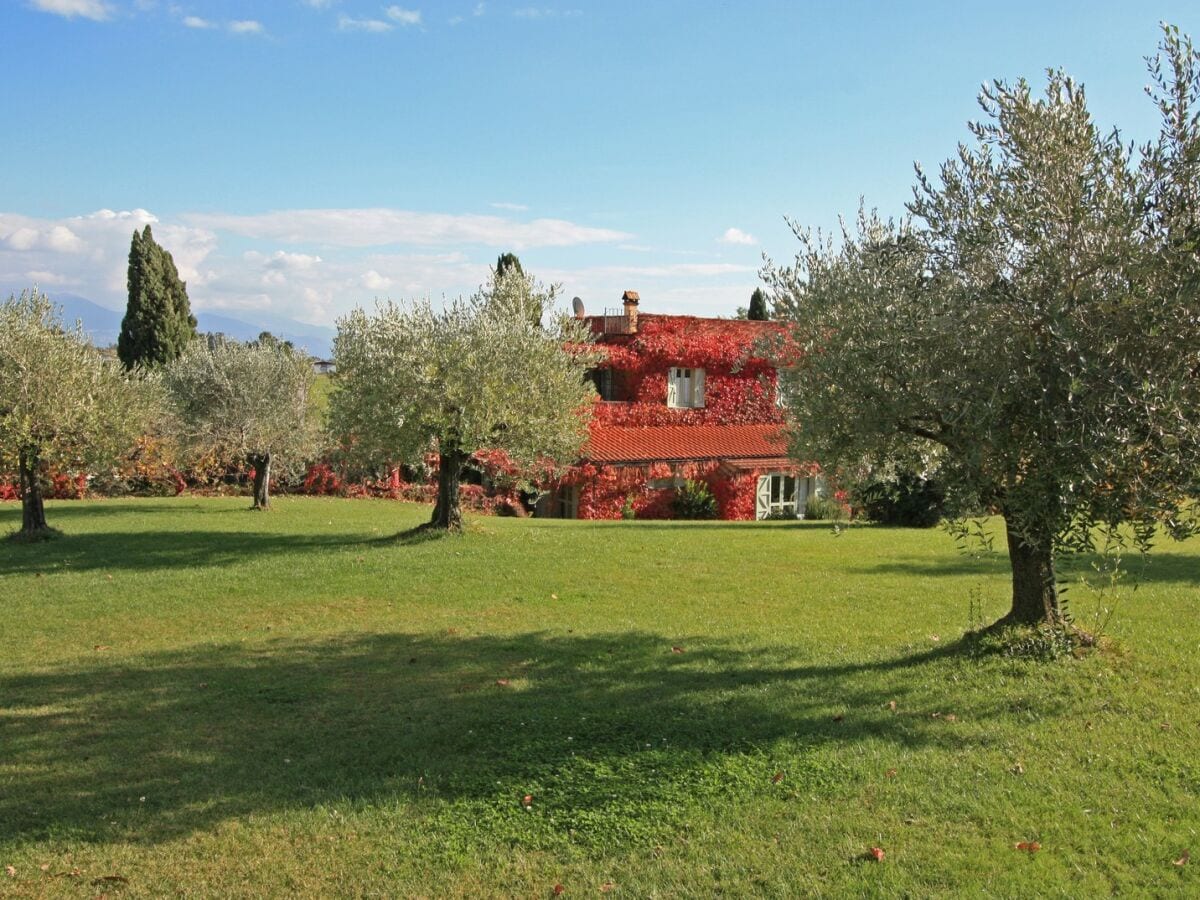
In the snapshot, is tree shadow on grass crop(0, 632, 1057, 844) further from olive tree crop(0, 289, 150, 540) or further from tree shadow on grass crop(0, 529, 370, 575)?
olive tree crop(0, 289, 150, 540)

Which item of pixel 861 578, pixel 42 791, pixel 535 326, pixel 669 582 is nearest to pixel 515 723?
pixel 42 791

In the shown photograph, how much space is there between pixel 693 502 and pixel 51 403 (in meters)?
20.0

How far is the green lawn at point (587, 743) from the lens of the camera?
5.80 metres

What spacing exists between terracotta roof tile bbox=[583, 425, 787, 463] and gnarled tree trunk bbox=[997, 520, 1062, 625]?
22.2 meters

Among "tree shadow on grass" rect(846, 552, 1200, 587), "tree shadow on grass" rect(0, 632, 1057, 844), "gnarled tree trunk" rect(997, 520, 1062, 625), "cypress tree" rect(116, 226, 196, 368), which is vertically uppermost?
"cypress tree" rect(116, 226, 196, 368)

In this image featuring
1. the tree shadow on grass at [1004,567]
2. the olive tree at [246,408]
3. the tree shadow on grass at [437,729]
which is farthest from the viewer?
the olive tree at [246,408]

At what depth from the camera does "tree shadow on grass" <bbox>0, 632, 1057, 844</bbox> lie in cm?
684

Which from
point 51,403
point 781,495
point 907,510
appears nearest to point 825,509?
point 781,495

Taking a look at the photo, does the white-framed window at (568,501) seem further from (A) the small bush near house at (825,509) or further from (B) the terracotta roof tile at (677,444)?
(A) the small bush near house at (825,509)

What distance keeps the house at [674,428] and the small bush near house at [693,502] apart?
13.7 inches

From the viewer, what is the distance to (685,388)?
1449 inches

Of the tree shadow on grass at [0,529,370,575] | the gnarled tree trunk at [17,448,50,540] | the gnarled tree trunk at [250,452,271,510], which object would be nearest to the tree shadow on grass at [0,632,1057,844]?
the tree shadow on grass at [0,529,370,575]

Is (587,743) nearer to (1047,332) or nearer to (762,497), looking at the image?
(1047,332)

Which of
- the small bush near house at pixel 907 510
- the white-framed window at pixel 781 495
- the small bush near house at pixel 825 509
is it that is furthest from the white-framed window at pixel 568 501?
the small bush near house at pixel 907 510
